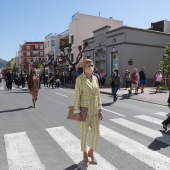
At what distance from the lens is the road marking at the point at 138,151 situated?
4.57 m

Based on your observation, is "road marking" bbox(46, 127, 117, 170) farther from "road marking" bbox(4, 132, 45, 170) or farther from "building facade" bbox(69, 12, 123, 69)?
"building facade" bbox(69, 12, 123, 69)

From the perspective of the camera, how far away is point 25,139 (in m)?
6.20

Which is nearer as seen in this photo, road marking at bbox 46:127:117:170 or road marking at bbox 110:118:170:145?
road marking at bbox 46:127:117:170

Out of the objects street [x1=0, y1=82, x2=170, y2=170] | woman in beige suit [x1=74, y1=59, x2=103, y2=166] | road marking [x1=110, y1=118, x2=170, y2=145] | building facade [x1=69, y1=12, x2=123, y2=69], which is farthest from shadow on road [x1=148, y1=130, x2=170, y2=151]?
building facade [x1=69, y1=12, x2=123, y2=69]

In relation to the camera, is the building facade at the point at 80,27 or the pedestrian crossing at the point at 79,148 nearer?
the pedestrian crossing at the point at 79,148

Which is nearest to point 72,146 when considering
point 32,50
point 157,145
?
point 157,145

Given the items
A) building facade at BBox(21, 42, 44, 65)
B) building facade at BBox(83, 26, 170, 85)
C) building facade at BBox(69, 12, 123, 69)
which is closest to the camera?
building facade at BBox(83, 26, 170, 85)

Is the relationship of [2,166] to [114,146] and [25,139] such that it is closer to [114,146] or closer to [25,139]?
[25,139]

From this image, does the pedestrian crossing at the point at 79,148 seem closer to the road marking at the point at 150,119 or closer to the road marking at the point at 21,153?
the road marking at the point at 21,153

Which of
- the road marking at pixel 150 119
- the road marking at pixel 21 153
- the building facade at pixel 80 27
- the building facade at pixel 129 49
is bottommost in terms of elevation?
the road marking at pixel 21 153

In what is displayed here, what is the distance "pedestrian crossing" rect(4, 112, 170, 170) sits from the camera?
14.8 ft

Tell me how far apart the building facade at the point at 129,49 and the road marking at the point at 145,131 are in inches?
768

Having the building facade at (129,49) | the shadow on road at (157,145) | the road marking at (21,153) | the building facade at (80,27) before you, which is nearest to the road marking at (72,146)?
the road marking at (21,153)

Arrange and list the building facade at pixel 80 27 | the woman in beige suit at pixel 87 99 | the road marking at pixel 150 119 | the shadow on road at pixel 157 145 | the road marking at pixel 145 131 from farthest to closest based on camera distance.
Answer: the building facade at pixel 80 27 < the road marking at pixel 150 119 < the road marking at pixel 145 131 < the shadow on road at pixel 157 145 < the woman in beige suit at pixel 87 99
